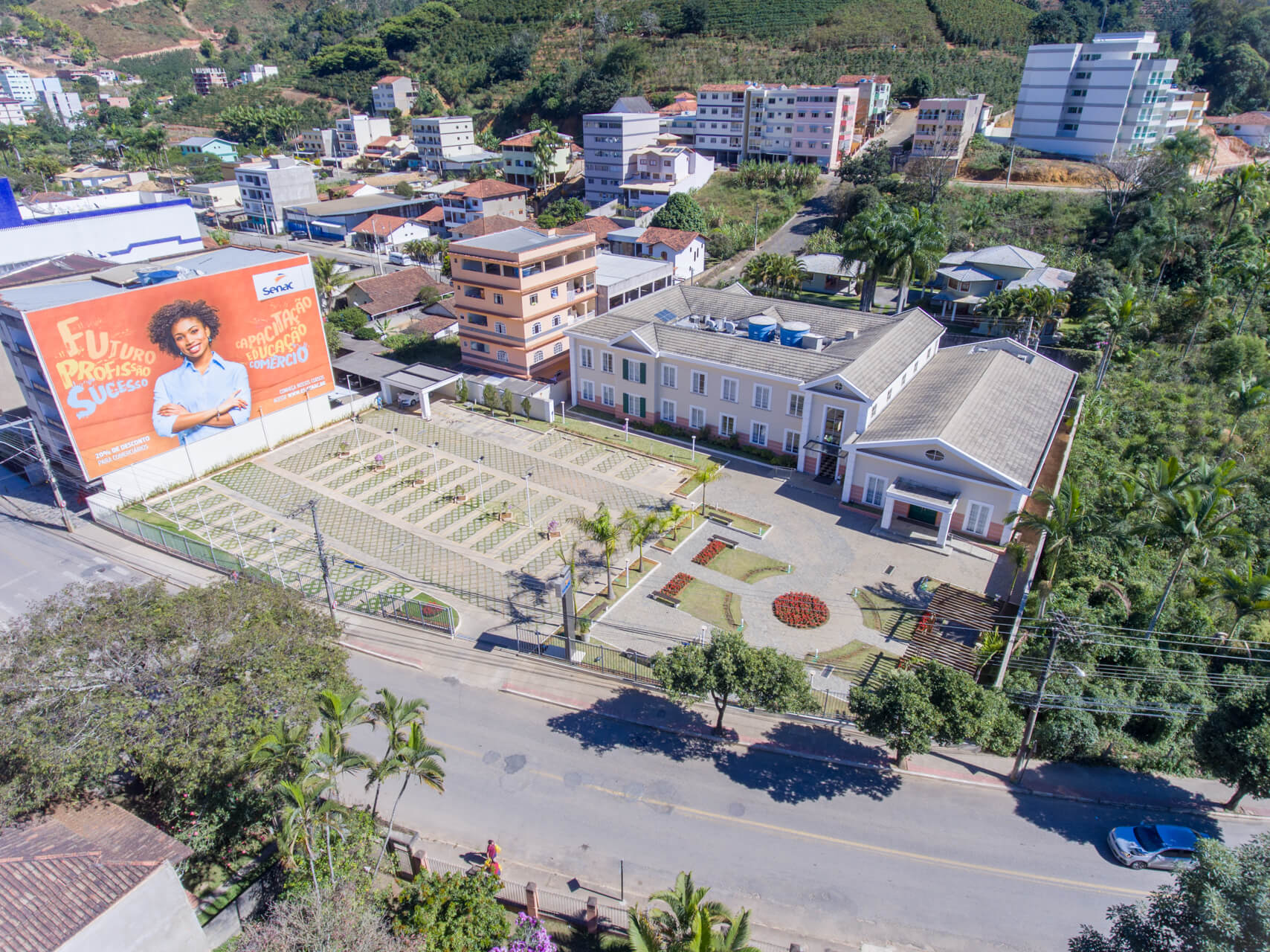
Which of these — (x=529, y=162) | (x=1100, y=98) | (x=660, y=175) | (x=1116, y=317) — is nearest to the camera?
(x=1116, y=317)

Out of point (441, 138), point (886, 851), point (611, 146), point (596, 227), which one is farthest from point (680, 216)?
point (886, 851)

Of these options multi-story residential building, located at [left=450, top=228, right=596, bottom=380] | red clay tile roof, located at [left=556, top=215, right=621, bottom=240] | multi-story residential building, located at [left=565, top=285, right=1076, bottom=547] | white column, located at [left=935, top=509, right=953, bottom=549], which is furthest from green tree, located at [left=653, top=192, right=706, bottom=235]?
white column, located at [left=935, top=509, right=953, bottom=549]

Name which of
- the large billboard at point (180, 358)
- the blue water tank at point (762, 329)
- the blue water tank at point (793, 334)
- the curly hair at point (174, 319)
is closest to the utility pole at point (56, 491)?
the large billboard at point (180, 358)

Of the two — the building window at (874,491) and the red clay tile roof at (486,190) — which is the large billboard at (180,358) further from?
the red clay tile roof at (486,190)

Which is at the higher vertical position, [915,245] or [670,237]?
[915,245]

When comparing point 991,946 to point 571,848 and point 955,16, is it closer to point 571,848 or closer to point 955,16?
point 571,848

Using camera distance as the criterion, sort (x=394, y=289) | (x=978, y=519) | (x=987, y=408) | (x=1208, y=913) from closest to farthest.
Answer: (x=1208, y=913), (x=978, y=519), (x=987, y=408), (x=394, y=289)

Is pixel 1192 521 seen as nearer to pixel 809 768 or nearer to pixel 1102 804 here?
pixel 1102 804
